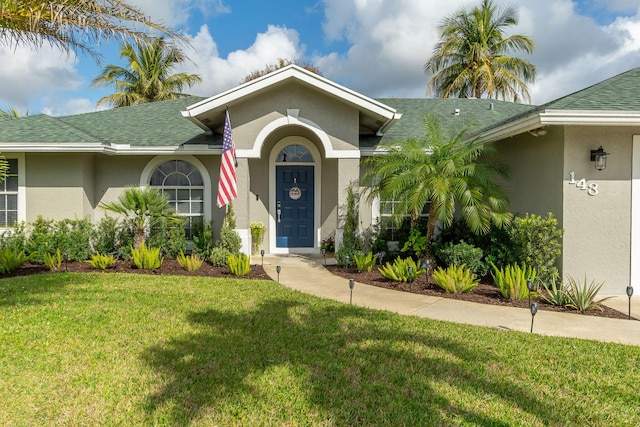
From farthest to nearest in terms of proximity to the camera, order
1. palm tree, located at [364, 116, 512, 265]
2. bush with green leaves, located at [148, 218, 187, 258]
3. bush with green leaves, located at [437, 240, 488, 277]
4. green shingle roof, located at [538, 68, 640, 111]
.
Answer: bush with green leaves, located at [148, 218, 187, 258] → bush with green leaves, located at [437, 240, 488, 277] → palm tree, located at [364, 116, 512, 265] → green shingle roof, located at [538, 68, 640, 111]

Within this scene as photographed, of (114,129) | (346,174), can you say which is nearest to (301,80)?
(346,174)

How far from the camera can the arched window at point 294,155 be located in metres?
12.6

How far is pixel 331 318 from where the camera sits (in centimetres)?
591

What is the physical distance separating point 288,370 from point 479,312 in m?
3.81

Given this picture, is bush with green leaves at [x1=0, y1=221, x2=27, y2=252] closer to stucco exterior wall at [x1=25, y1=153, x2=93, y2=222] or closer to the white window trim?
stucco exterior wall at [x1=25, y1=153, x2=93, y2=222]

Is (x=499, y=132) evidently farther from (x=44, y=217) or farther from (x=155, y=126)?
(x=44, y=217)

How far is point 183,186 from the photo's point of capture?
1184 cm

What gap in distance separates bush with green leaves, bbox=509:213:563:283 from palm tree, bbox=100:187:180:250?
8142mm

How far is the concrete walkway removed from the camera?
5.68 m

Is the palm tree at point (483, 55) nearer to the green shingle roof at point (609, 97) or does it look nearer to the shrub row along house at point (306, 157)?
the shrub row along house at point (306, 157)

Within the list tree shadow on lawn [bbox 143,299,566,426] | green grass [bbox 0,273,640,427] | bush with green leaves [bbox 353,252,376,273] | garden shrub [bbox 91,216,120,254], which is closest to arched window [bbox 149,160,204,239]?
garden shrub [bbox 91,216,120,254]

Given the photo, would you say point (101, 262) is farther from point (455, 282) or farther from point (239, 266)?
point (455, 282)

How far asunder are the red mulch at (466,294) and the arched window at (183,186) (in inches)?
183

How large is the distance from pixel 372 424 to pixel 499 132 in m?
7.44
